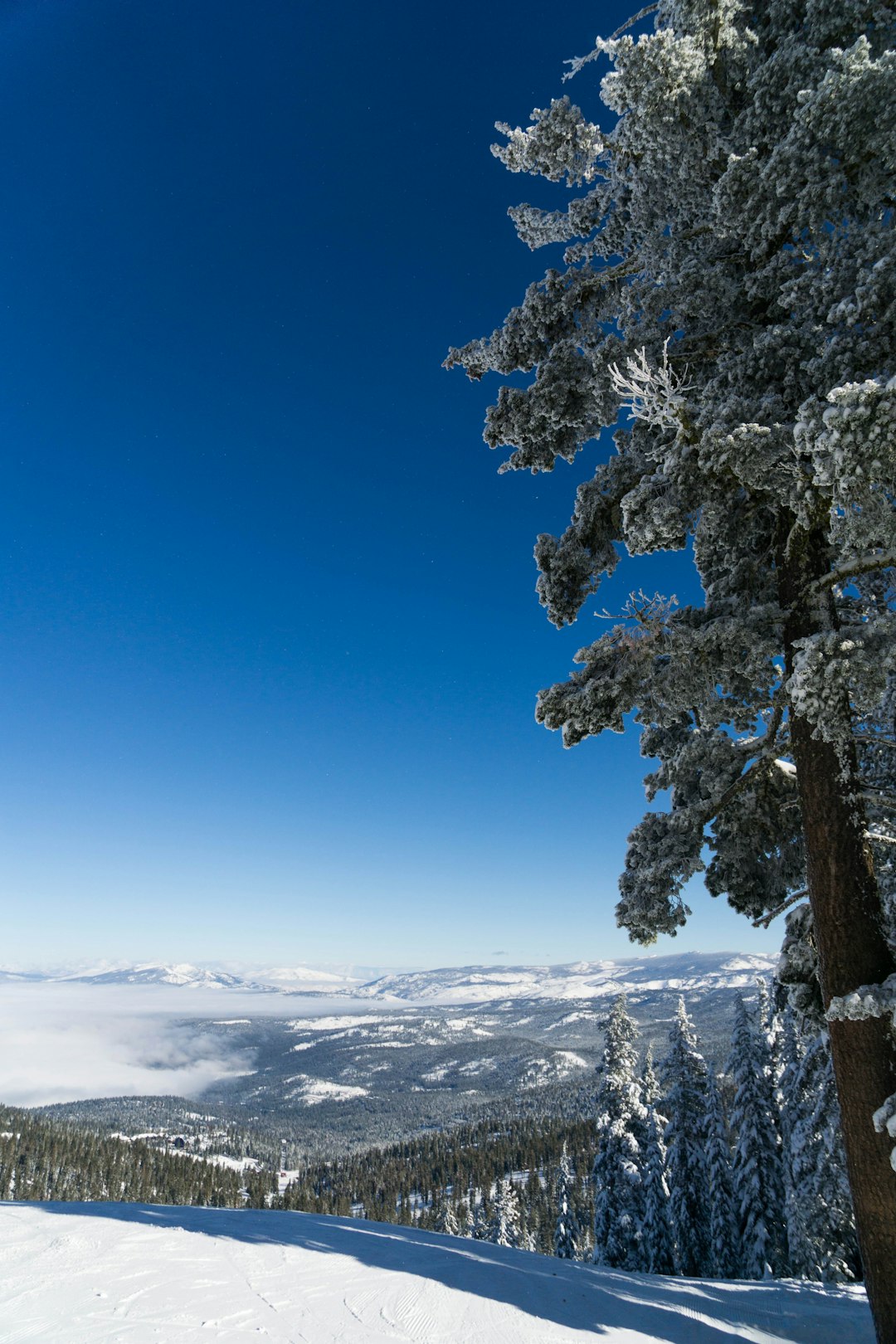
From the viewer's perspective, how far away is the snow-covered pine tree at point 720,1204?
81.7 feet

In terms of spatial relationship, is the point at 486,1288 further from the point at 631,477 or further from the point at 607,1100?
the point at 607,1100

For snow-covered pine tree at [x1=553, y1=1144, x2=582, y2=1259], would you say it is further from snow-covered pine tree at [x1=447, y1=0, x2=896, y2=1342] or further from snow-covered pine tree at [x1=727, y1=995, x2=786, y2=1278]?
snow-covered pine tree at [x1=447, y1=0, x2=896, y2=1342]

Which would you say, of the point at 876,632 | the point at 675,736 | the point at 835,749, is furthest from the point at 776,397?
the point at 675,736

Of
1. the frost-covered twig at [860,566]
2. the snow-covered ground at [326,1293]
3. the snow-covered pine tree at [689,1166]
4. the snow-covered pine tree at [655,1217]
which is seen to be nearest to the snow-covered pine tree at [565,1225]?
the snow-covered pine tree at [689,1166]

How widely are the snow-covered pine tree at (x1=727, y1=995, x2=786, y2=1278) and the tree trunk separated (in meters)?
23.7

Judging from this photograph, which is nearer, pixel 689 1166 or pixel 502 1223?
pixel 689 1166

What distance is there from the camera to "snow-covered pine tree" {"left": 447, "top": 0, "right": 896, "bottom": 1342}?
5.91 metres

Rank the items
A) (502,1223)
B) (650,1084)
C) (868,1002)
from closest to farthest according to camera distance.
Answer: (868,1002) → (650,1084) → (502,1223)

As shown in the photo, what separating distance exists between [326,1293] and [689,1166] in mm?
26330

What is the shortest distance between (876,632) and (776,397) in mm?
2554

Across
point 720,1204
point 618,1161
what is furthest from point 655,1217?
point 720,1204

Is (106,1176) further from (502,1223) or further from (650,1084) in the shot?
(650,1084)

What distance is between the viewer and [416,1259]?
7.98 m

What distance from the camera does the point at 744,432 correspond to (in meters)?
6.05
